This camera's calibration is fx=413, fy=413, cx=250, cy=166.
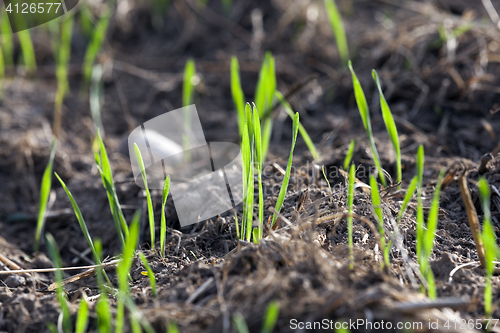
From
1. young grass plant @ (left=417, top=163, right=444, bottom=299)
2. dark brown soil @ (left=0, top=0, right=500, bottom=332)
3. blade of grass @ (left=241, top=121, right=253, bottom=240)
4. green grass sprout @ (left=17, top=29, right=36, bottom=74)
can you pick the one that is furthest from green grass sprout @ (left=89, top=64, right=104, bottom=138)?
young grass plant @ (left=417, top=163, right=444, bottom=299)

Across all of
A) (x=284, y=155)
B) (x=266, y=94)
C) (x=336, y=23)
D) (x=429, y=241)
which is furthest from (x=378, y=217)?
(x=336, y=23)

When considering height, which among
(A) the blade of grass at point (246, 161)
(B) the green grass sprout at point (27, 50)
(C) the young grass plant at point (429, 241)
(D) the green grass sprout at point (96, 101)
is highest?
(B) the green grass sprout at point (27, 50)

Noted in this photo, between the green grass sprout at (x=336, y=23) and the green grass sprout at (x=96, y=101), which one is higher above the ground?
the green grass sprout at (x=336, y=23)

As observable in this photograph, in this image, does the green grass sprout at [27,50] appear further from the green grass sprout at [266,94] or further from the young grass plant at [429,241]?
the young grass plant at [429,241]

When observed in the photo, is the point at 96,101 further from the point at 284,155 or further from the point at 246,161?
the point at 246,161

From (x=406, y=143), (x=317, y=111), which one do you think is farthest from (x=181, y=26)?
(x=406, y=143)

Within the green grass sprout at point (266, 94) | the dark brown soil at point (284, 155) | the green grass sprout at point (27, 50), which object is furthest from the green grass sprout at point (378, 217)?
the green grass sprout at point (27, 50)

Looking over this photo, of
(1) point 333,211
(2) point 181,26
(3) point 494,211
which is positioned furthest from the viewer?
(2) point 181,26

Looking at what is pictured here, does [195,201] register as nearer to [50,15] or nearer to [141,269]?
[141,269]
